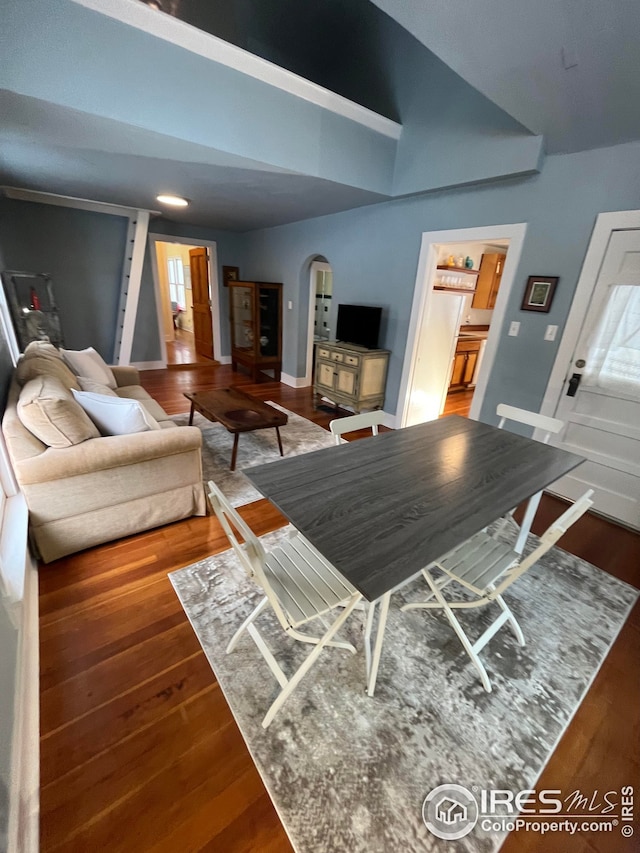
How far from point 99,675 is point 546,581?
2315 millimetres

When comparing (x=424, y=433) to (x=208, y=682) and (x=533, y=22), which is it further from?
(x=533, y=22)

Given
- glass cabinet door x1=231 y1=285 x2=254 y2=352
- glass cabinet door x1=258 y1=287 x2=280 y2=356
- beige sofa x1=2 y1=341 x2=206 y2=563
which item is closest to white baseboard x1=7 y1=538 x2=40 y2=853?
beige sofa x1=2 y1=341 x2=206 y2=563

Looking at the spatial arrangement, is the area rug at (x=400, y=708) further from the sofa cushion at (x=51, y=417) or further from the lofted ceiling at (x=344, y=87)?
the lofted ceiling at (x=344, y=87)

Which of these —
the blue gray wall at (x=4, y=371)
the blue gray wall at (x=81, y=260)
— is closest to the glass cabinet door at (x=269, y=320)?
the blue gray wall at (x=81, y=260)

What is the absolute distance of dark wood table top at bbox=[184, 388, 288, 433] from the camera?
2799 mm

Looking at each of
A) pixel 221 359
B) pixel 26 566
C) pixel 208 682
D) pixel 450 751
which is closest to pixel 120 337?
pixel 221 359

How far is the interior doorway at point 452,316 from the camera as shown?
9.49 ft

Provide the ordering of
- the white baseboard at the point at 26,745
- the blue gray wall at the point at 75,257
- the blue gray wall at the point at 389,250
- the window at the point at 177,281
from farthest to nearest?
the window at the point at 177,281, the blue gray wall at the point at 75,257, the blue gray wall at the point at 389,250, the white baseboard at the point at 26,745

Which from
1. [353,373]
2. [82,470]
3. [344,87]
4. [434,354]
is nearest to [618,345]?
[434,354]

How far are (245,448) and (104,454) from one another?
4.93 ft

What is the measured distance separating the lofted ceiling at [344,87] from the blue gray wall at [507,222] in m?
0.20

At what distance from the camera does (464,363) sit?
17.1ft

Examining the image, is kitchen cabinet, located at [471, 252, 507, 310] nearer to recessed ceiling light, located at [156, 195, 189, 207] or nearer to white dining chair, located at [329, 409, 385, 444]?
white dining chair, located at [329, 409, 385, 444]

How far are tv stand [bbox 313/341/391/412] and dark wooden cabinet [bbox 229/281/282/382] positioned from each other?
1446 millimetres
